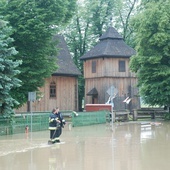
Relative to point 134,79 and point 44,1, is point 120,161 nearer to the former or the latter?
point 44,1

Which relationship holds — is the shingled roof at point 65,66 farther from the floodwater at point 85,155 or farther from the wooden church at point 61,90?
the floodwater at point 85,155

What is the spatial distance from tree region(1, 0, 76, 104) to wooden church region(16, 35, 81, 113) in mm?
11027

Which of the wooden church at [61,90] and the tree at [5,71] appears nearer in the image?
the tree at [5,71]

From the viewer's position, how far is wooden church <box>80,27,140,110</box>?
138ft

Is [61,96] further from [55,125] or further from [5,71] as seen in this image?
[55,125]

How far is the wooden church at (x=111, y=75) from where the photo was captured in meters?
42.0

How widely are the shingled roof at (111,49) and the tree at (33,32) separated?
651 inches

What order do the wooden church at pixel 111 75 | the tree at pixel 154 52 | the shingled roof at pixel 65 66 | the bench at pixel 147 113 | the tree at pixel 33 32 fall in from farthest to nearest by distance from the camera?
1. the wooden church at pixel 111 75
2. the shingled roof at pixel 65 66
3. the bench at pixel 147 113
4. the tree at pixel 154 52
5. the tree at pixel 33 32

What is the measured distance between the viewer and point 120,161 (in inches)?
481

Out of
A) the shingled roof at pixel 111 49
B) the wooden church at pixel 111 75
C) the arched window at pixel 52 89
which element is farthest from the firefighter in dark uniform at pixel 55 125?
the shingled roof at pixel 111 49

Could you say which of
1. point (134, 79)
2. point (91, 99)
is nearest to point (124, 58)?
point (134, 79)

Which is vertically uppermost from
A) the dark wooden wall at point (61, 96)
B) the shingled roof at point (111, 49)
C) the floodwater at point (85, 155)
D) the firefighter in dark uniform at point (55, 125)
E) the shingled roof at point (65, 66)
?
the shingled roof at point (111, 49)

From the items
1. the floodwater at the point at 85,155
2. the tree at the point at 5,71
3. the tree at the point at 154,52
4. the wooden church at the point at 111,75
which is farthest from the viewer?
the wooden church at the point at 111,75

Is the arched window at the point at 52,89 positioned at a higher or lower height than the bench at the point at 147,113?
higher
